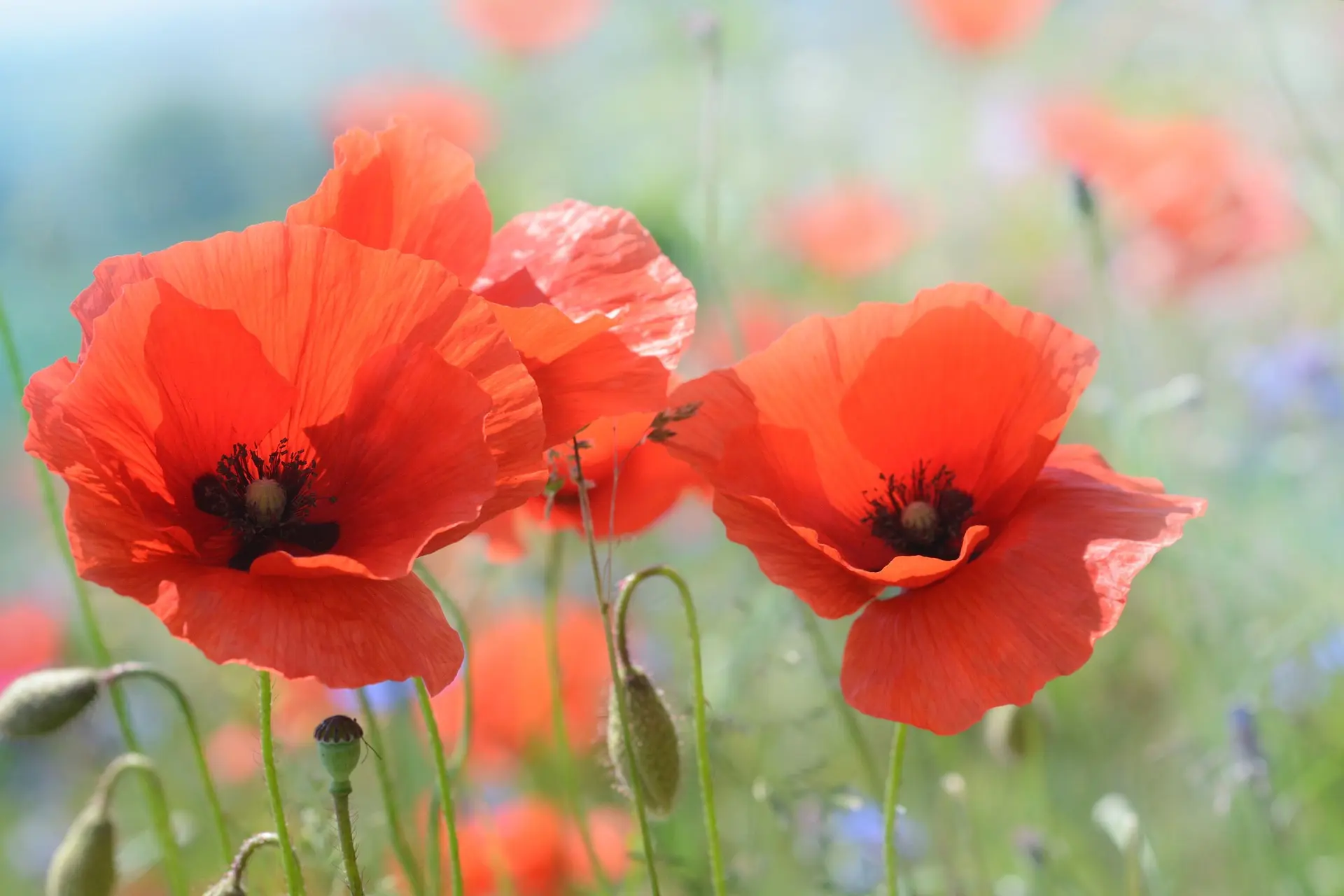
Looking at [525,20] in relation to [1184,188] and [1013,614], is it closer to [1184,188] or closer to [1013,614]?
[1184,188]

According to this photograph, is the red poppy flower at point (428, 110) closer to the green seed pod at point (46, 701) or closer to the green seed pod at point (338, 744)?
the green seed pod at point (46, 701)

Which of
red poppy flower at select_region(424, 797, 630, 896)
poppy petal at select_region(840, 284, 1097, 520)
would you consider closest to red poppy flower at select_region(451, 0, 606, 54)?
red poppy flower at select_region(424, 797, 630, 896)

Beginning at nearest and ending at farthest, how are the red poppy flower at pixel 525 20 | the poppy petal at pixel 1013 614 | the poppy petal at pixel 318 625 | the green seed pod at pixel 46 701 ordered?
the poppy petal at pixel 318 625, the poppy petal at pixel 1013 614, the green seed pod at pixel 46 701, the red poppy flower at pixel 525 20

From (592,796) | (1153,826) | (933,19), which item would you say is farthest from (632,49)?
(1153,826)

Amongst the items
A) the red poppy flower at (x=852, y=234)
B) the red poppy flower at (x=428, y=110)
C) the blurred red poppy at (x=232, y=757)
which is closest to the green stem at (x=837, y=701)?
the blurred red poppy at (x=232, y=757)

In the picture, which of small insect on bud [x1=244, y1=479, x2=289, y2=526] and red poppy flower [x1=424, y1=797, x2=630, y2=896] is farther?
red poppy flower [x1=424, y1=797, x2=630, y2=896]

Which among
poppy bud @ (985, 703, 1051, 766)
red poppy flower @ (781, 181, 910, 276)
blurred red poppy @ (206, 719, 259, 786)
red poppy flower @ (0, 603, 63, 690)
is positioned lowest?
blurred red poppy @ (206, 719, 259, 786)

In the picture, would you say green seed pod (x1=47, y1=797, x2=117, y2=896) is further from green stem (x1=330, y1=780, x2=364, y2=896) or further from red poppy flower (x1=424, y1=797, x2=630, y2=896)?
red poppy flower (x1=424, y1=797, x2=630, y2=896)
